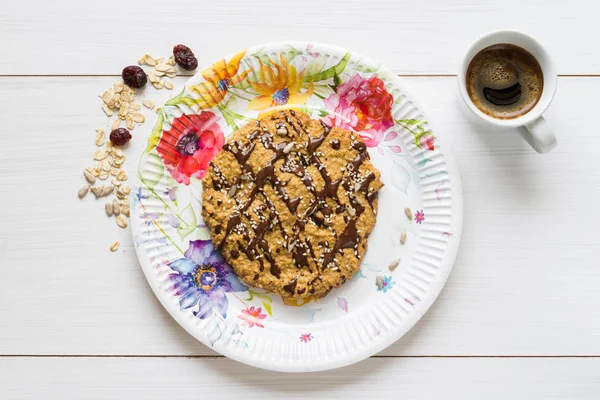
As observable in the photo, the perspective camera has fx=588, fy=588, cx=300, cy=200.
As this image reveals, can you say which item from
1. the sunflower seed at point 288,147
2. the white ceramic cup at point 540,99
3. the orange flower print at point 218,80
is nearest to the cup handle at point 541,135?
the white ceramic cup at point 540,99

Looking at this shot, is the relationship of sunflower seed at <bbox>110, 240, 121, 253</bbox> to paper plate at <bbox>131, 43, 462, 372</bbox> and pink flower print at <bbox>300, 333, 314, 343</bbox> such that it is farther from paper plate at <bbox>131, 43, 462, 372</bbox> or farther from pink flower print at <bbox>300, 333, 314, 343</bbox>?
pink flower print at <bbox>300, 333, 314, 343</bbox>

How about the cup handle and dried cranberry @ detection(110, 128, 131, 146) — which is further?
dried cranberry @ detection(110, 128, 131, 146)

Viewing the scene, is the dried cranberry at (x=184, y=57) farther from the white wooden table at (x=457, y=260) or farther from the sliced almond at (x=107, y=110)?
the sliced almond at (x=107, y=110)

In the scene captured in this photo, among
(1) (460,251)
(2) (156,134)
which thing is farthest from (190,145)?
(1) (460,251)

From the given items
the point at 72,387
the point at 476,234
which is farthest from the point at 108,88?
the point at 476,234

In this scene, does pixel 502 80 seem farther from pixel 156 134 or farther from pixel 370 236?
pixel 156 134

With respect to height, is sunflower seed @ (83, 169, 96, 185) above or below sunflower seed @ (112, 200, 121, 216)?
above
